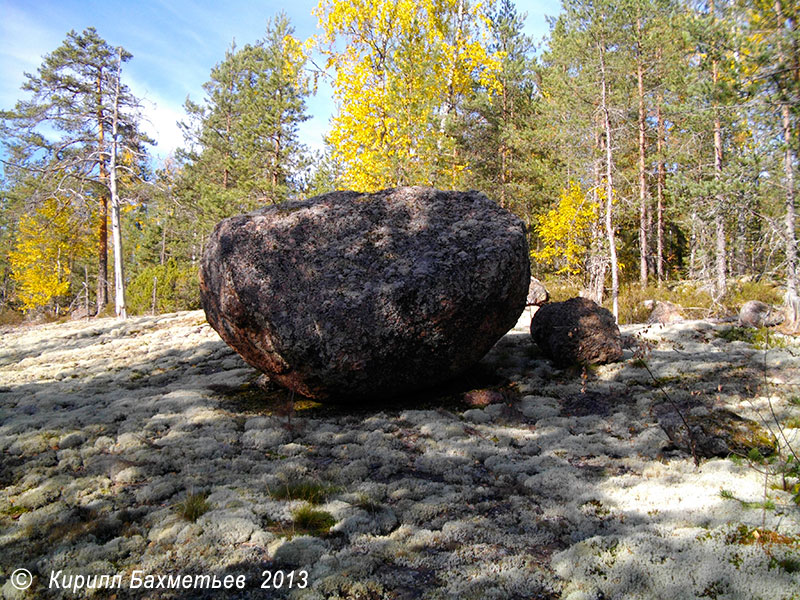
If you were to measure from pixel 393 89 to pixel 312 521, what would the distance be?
41.6 feet

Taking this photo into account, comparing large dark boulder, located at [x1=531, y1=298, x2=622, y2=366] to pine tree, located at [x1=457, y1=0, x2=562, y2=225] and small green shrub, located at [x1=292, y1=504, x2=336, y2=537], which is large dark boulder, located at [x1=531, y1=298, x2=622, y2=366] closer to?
small green shrub, located at [x1=292, y1=504, x2=336, y2=537]

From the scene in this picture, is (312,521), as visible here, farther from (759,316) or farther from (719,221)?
(719,221)

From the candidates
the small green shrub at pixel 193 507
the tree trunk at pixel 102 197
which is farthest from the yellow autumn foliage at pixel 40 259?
the small green shrub at pixel 193 507

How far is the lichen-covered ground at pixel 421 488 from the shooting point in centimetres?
326

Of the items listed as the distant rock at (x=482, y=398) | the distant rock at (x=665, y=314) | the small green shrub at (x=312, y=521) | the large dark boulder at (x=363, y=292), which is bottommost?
the small green shrub at (x=312, y=521)

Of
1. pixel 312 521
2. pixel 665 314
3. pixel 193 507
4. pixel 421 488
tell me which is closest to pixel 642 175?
pixel 665 314

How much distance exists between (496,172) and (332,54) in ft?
40.1

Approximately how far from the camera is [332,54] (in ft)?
52.2

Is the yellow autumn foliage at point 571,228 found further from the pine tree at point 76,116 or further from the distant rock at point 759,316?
the pine tree at point 76,116

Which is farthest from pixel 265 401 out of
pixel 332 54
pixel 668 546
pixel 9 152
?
pixel 9 152

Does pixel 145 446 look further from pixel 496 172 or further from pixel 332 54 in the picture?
pixel 496 172

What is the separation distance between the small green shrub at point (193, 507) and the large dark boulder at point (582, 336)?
249 inches

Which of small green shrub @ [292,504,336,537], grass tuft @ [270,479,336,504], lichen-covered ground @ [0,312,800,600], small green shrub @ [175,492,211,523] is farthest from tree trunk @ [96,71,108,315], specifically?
small green shrub @ [292,504,336,537]

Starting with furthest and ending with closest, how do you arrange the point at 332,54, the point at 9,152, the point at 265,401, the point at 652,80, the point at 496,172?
the point at 496,172 < the point at 652,80 < the point at 9,152 < the point at 332,54 < the point at 265,401
